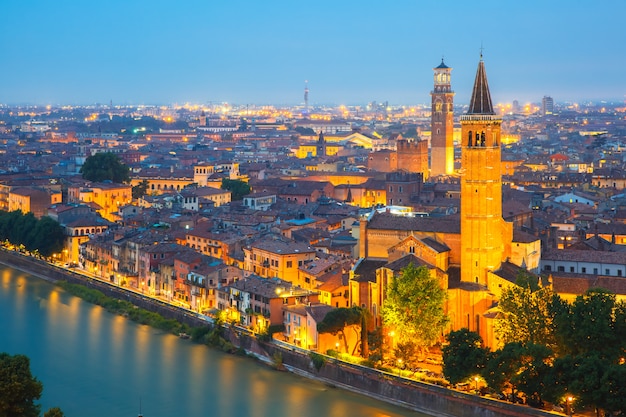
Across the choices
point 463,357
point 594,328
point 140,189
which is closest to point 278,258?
point 463,357

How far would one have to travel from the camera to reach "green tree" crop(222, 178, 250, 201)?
1016 inches

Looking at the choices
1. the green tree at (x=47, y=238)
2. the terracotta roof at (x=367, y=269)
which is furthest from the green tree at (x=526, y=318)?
the green tree at (x=47, y=238)

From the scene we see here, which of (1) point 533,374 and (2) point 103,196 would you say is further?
(2) point 103,196

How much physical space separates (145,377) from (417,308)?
127 inches

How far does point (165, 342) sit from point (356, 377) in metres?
3.23

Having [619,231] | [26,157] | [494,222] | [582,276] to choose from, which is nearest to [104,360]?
[494,222]

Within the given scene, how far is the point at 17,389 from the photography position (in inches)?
356

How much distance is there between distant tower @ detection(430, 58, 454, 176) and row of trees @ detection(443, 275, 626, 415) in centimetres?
1546

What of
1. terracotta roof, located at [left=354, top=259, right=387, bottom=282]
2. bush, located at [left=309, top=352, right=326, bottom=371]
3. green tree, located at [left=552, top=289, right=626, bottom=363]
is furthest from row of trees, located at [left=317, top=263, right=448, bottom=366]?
green tree, located at [left=552, top=289, right=626, bottom=363]

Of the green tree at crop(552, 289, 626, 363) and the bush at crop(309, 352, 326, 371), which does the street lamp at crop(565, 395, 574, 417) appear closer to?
the green tree at crop(552, 289, 626, 363)

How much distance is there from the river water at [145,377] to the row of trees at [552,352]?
93cm

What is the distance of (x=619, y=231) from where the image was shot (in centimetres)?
1686

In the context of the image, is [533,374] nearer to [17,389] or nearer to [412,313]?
[412,313]

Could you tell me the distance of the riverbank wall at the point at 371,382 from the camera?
1001 cm
